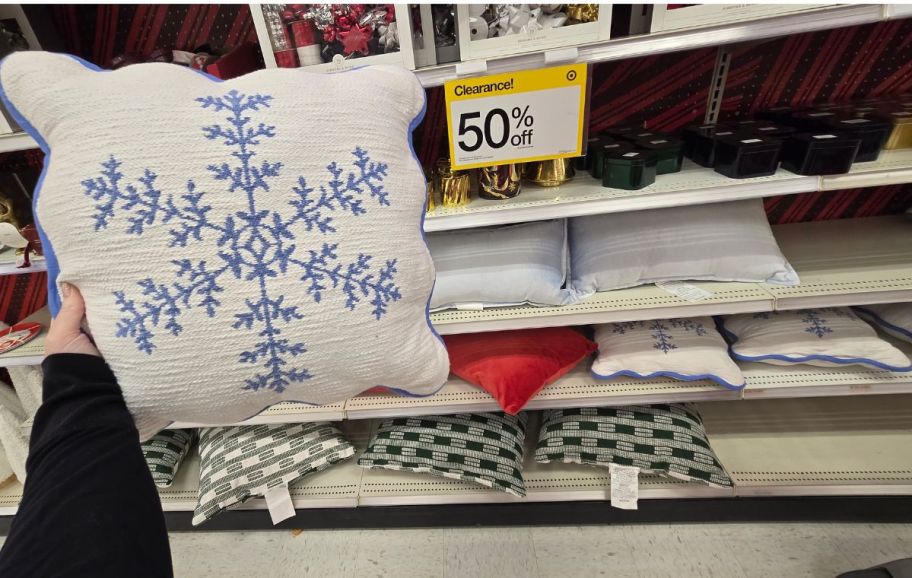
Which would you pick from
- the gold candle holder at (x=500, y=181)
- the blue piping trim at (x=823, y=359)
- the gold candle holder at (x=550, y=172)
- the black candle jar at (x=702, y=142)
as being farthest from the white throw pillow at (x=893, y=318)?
the gold candle holder at (x=500, y=181)

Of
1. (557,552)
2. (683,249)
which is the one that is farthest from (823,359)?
(557,552)

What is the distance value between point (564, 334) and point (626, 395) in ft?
0.84

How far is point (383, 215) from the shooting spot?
631 mm

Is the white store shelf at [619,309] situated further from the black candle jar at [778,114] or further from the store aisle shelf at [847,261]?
the black candle jar at [778,114]

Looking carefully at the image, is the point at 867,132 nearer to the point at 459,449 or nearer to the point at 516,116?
the point at 516,116

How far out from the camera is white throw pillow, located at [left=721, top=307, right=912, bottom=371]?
3.59 feet

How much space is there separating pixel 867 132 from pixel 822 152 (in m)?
0.12

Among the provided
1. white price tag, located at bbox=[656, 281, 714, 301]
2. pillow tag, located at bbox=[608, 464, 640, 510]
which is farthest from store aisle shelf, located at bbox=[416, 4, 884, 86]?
pillow tag, located at bbox=[608, 464, 640, 510]

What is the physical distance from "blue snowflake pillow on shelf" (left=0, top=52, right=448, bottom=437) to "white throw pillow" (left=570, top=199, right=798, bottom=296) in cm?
67

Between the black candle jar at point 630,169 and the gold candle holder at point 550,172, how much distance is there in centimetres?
11

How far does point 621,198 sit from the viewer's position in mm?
950

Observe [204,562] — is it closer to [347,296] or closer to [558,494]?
[558,494]

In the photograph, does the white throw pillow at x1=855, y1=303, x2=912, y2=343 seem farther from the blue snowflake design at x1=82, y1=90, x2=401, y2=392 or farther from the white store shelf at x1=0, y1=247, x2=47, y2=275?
the white store shelf at x1=0, y1=247, x2=47, y2=275

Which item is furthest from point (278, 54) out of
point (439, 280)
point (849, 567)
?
point (849, 567)
